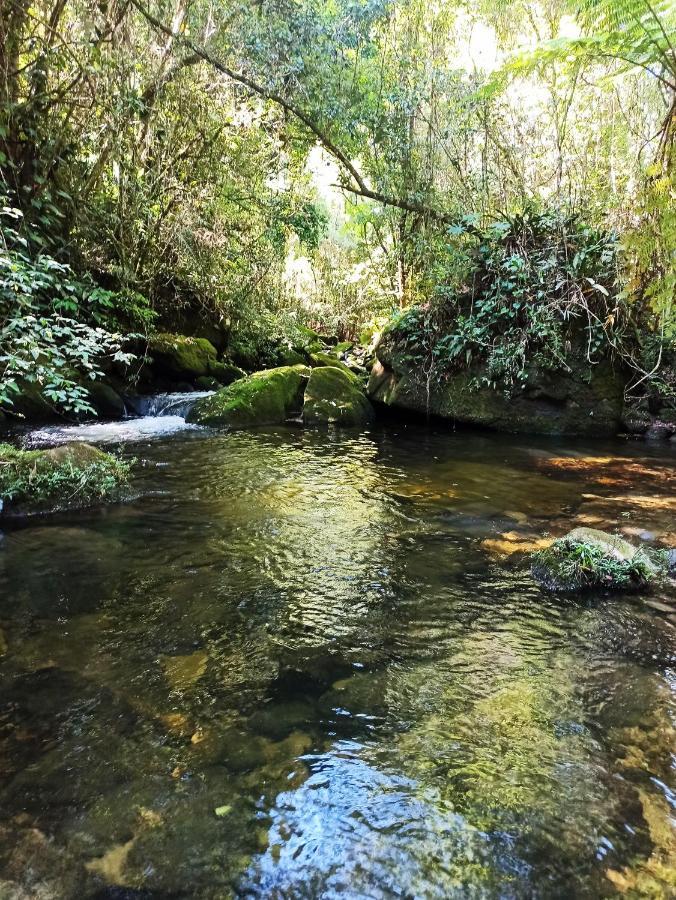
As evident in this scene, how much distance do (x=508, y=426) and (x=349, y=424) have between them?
122 inches

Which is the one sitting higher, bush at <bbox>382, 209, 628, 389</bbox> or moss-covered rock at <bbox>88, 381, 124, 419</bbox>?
bush at <bbox>382, 209, 628, 389</bbox>

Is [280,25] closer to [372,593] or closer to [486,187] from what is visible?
[486,187]

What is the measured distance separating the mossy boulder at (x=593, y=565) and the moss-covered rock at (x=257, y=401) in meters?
7.36

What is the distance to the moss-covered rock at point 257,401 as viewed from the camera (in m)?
10.7

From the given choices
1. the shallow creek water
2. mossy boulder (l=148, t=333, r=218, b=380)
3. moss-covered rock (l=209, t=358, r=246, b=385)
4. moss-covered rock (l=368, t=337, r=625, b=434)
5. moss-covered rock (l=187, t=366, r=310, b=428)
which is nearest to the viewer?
the shallow creek water

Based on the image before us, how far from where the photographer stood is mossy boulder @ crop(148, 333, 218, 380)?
492 inches

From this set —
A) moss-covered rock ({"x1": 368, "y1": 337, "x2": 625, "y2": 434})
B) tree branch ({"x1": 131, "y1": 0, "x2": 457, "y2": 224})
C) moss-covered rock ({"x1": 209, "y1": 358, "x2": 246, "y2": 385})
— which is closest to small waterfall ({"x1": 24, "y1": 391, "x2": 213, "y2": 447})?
moss-covered rock ({"x1": 209, "y1": 358, "x2": 246, "y2": 385})

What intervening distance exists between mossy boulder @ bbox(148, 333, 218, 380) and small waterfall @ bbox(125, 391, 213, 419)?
47.8 inches

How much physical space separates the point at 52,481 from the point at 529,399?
8063 millimetres

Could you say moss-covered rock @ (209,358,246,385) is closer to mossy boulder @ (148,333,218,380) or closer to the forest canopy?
mossy boulder @ (148,333,218,380)

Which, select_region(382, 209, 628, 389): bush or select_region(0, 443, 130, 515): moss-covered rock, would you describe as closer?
select_region(0, 443, 130, 515): moss-covered rock

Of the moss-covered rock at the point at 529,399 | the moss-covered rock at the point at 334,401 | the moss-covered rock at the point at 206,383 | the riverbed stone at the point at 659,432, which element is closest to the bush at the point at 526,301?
the moss-covered rock at the point at 529,399

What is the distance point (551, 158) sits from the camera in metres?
10.3

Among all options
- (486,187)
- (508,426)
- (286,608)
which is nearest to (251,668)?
(286,608)
